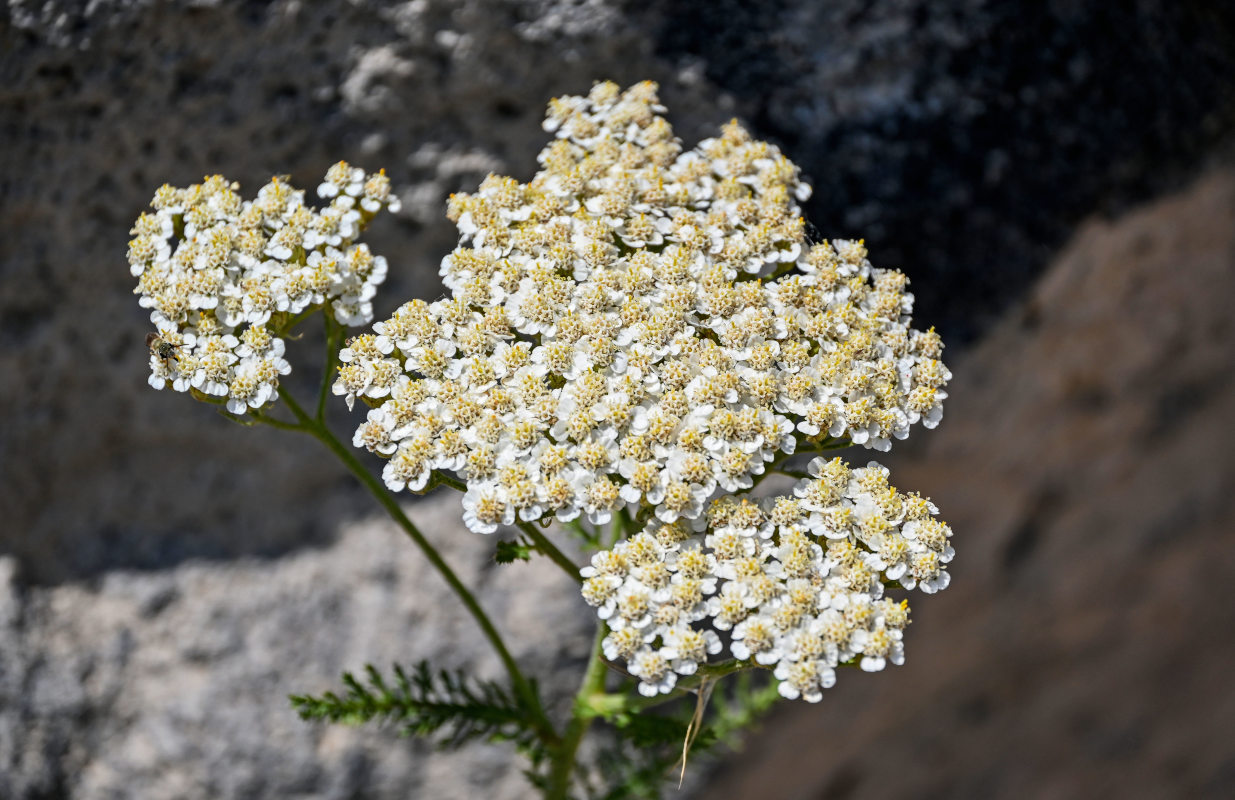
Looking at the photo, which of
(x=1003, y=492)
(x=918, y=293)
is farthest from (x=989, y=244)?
(x=1003, y=492)

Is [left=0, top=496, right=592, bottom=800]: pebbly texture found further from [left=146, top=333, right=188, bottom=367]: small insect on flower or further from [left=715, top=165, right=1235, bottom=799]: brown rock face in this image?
[left=146, top=333, right=188, bottom=367]: small insect on flower

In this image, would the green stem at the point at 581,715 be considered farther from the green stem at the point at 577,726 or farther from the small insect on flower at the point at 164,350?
the small insect on flower at the point at 164,350

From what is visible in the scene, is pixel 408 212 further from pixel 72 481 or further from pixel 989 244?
pixel 989 244

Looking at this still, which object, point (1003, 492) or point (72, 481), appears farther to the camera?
point (1003, 492)

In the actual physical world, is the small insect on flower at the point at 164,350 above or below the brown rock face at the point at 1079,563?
above

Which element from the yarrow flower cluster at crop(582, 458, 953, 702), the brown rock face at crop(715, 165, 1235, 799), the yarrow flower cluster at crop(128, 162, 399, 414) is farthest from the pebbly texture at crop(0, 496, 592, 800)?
the yarrow flower cluster at crop(582, 458, 953, 702)

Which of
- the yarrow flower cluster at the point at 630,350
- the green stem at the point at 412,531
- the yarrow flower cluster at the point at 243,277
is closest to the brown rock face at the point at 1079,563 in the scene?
the yarrow flower cluster at the point at 630,350
